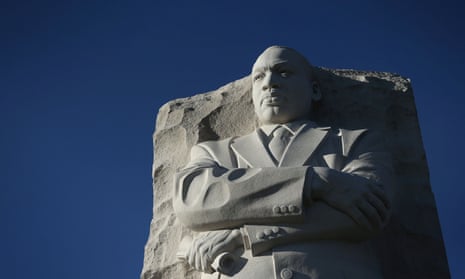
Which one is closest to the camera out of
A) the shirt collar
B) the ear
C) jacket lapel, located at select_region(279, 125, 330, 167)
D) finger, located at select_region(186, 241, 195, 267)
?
finger, located at select_region(186, 241, 195, 267)

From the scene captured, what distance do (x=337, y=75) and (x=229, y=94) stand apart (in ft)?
3.26

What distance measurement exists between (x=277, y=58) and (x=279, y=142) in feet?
2.45

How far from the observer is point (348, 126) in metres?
6.94

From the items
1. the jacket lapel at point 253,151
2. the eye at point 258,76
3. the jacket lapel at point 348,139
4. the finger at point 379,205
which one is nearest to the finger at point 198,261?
the jacket lapel at point 253,151

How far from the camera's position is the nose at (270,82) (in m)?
6.37

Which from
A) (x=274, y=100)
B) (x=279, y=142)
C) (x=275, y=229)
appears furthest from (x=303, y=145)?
(x=275, y=229)

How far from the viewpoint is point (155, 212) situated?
270 inches

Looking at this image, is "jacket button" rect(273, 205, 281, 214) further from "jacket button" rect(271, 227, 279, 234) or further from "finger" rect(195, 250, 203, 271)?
"finger" rect(195, 250, 203, 271)

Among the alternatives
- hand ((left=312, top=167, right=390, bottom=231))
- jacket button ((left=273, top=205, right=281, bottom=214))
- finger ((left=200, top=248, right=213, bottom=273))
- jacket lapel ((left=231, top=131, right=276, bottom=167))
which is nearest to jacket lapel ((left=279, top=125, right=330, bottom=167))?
jacket lapel ((left=231, top=131, right=276, bottom=167))

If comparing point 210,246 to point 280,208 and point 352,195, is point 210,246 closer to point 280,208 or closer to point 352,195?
point 280,208

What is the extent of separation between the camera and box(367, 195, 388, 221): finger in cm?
545

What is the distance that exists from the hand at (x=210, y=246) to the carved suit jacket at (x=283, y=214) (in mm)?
54

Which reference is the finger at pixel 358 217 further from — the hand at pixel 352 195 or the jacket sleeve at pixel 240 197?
the jacket sleeve at pixel 240 197

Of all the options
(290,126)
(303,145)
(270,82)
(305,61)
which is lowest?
(303,145)
